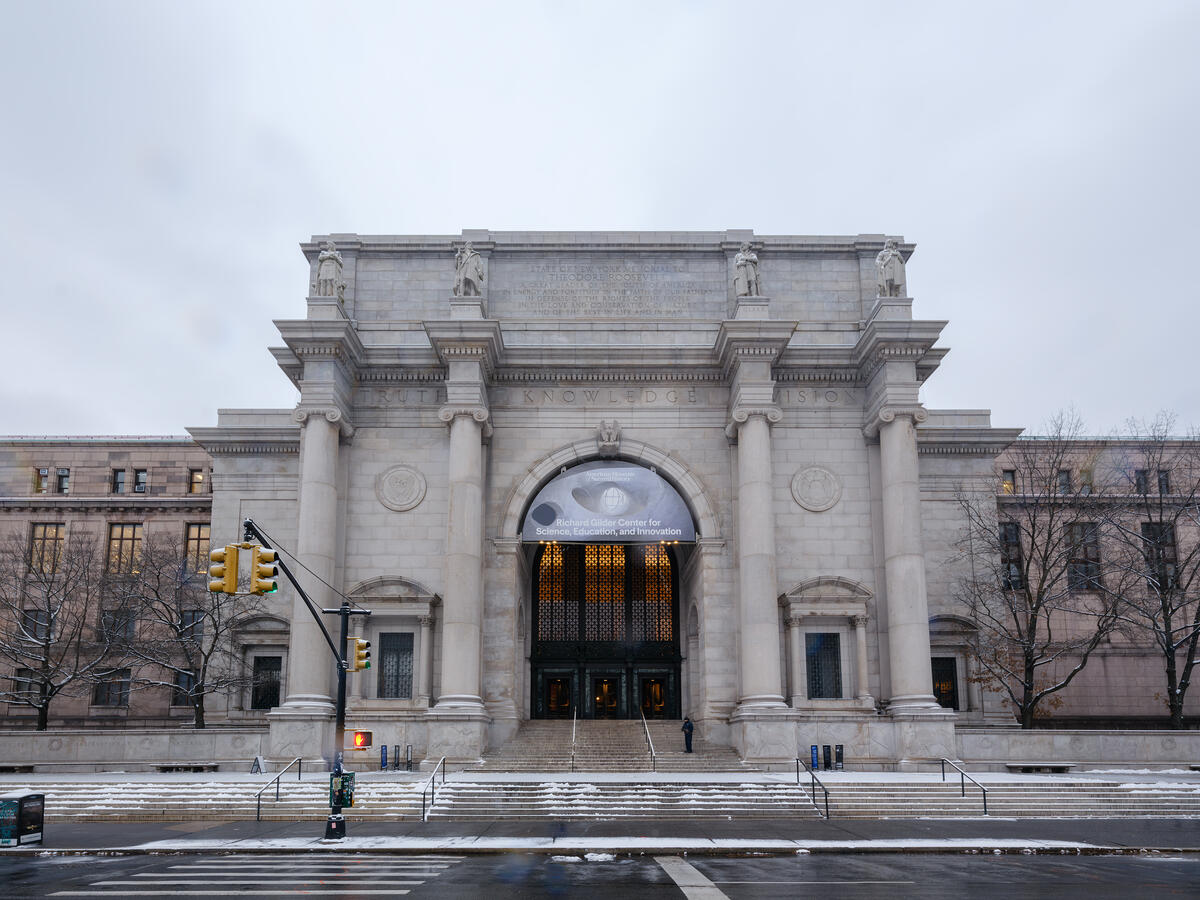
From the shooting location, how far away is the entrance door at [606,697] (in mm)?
42750

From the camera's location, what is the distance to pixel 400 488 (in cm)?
3828

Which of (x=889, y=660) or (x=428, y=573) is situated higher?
(x=428, y=573)

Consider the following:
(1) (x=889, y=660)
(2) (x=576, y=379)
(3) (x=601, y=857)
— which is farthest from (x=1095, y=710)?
(3) (x=601, y=857)

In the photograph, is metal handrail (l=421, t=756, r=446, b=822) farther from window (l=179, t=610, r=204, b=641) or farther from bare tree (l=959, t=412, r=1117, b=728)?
bare tree (l=959, t=412, r=1117, b=728)

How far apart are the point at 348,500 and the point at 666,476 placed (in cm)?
1173

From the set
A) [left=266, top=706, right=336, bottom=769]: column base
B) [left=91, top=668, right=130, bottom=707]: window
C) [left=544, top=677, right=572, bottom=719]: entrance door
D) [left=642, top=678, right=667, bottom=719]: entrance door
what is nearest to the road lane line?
[left=266, top=706, right=336, bottom=769]: column base

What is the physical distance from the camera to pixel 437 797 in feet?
90.1

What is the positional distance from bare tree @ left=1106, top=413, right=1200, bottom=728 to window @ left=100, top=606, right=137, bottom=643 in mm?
40820

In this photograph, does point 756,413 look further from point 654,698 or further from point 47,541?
point 47,541

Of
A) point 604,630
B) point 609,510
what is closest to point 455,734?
point 609,510

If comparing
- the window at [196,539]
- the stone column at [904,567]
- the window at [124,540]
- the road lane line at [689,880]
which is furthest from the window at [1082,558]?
the window at [124,540]

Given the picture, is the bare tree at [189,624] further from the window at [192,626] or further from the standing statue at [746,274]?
the standing statue at [746,274]

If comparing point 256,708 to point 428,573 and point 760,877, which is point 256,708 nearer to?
point 428,573

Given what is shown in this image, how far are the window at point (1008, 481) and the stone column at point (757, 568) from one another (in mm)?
23026
